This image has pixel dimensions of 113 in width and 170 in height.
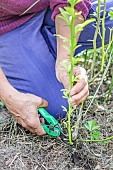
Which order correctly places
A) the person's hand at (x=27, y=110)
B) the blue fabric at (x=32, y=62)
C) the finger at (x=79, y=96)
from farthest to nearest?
the blue fabric at (x=32, y=62), the person's hand at (x=27, y=110), the finger at (x=79, y=96)

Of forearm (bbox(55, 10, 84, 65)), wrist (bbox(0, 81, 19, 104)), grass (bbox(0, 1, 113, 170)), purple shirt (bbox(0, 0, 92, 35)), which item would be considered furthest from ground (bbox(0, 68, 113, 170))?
purple shirt (bbox(0, 0, 92, 35))

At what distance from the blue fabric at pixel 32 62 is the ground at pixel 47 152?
0.13 meters

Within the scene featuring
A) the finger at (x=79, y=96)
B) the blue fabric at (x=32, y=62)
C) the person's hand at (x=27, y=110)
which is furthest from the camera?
the blue fabric at (x=32, y=62)

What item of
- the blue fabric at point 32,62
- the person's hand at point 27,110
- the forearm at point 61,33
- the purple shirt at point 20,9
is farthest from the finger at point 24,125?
the purple shirt at point 20,9

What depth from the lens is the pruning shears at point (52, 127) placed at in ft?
4.34

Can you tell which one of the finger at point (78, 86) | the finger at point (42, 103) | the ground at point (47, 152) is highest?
the finger at point (78, 86)

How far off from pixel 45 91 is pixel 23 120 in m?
0.19

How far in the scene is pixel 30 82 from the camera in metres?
1.50

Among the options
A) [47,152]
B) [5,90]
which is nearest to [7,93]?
[5,90]

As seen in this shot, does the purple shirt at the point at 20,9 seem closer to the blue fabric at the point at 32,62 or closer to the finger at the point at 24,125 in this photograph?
the blue fabric at the point at 32,62

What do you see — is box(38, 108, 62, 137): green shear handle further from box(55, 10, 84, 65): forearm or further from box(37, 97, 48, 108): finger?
box(55, 10, 84, 65): forearm

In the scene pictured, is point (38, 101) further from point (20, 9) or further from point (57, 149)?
point (20, 9)

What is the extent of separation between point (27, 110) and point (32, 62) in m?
0.24

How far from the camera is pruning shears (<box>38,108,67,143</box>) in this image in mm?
1323
